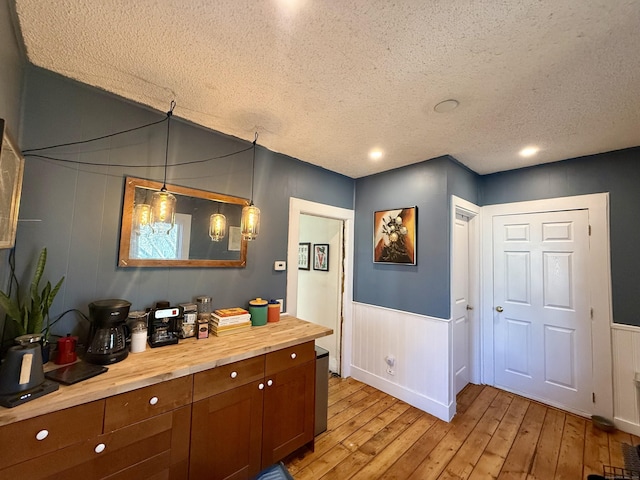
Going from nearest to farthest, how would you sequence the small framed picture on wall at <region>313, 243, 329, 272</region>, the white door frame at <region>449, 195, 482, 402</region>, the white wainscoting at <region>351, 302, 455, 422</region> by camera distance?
the white wainscoting at <region>351, 302, 455, 422</region> → the white door frame at <region>449, 195, 482, 402</region> → the small framed picture on wall at <region>313, 243, 329, 272</region>

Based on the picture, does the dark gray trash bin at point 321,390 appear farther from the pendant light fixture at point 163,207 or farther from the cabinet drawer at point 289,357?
the pendant light fixture at point 163,207

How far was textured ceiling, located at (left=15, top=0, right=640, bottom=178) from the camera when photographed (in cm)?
111

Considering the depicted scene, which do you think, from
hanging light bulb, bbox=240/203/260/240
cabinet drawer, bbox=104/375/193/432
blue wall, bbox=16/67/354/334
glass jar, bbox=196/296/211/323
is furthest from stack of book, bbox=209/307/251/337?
hanging light bulb, bbox=240/203/260/240

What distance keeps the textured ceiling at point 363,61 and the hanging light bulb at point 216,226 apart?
0.75m

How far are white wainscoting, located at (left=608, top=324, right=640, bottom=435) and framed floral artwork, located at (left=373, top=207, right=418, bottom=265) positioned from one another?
1867mm

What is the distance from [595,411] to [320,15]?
3880 mm

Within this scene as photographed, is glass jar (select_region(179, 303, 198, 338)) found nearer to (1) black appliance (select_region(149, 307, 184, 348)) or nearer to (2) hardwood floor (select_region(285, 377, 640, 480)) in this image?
(1) black appliance (select_region(149, 307, 184, 348))

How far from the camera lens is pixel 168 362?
1.40 meters

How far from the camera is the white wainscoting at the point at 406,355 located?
249 centimetres

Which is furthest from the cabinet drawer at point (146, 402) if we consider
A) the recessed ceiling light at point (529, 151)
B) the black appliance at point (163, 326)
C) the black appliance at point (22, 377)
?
the recessed ceiling light at point (529, 151)

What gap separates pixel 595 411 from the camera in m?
2.44

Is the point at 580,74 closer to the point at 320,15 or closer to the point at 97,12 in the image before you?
the point at 320,15

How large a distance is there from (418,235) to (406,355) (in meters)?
1.29

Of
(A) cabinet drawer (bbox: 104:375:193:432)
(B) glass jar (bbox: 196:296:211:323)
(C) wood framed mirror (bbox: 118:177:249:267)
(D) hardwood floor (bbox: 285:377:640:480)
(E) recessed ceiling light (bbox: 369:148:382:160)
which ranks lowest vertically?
(D) hardwood floor (bbox: 285:377:640:480)
